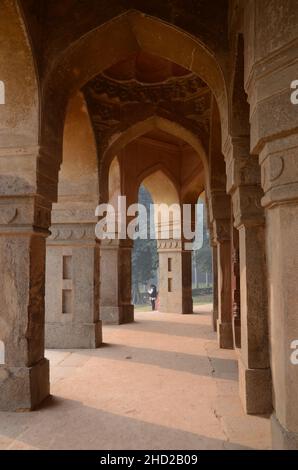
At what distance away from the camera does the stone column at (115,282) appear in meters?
9.97

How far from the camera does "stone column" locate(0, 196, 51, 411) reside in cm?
391

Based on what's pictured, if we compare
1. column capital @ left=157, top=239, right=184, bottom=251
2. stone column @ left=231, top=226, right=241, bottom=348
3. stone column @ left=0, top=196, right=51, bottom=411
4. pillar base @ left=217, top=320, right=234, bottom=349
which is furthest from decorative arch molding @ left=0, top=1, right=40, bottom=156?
column capital @ left=157, top=239, right=184, bottom=251

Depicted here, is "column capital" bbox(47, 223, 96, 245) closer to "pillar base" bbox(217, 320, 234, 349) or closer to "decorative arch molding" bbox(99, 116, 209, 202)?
"decorative arch molding" bbox(99, 116, 209, 202)

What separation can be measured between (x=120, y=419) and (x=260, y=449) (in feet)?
4.31

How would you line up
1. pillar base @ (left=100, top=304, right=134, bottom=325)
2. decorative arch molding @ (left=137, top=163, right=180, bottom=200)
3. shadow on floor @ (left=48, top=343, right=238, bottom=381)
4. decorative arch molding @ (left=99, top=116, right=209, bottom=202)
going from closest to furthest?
shadow on floor @ (left=48, top=343, right=238, bottom=381)
decorative arch molding @ (left=99, top=116, right=209, bottom=202)
pillar base @ (left=100, top=304, right=134, bottom=325)
decorative arch molding @ (left=137, top=163, right=180, bottom=200)

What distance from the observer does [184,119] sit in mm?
7777

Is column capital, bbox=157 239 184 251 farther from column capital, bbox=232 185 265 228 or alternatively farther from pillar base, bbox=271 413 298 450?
pillar base, bbox=271 413 298 450

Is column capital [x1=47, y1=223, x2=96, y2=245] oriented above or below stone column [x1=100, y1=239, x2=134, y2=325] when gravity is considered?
above

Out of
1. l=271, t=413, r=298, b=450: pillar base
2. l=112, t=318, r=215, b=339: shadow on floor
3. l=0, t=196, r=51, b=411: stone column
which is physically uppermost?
l=0, t=196, r=51, b=411: stone column

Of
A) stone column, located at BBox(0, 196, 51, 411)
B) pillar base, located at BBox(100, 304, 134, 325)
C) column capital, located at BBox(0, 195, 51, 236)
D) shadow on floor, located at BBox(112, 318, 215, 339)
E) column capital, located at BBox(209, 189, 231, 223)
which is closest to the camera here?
stone column, located at BBox(0, 196, 51, 411)

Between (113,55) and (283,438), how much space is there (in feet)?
15.0

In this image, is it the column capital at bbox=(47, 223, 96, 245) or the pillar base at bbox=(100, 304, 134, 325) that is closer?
the column capital at bbox=(47, 223, 96, 245)

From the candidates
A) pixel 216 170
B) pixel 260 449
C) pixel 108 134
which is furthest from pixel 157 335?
pixel 260 449

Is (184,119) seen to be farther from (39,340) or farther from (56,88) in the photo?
(39,340)
